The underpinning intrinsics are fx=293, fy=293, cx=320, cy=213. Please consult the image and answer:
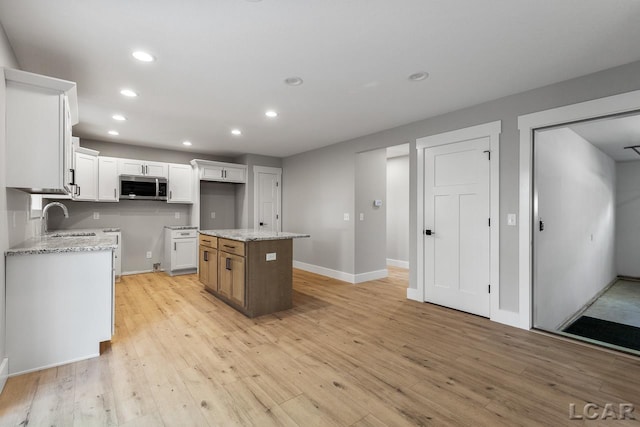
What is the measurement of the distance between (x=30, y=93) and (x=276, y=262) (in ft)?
8.56

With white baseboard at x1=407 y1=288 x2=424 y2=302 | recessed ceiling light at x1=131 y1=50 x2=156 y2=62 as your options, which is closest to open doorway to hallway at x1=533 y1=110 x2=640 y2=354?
white baseboard at x1=407 y1=288 x2=424 y2=302

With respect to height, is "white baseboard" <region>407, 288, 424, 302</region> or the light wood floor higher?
"white baseboard" <region>407, 288, 424, 302</region>

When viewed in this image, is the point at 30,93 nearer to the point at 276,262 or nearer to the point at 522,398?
the point at 276,262

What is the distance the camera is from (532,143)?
304 cm

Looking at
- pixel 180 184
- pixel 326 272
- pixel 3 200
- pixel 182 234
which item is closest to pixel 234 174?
pixel 180 184

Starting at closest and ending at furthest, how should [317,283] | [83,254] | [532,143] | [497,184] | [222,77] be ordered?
[83,254]
[222,77]
[532,143]
[497,184]
[317,283]

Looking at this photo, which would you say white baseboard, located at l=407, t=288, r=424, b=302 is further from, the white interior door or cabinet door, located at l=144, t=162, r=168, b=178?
cabinet door, located at l=144, t=162, r=168, b=178

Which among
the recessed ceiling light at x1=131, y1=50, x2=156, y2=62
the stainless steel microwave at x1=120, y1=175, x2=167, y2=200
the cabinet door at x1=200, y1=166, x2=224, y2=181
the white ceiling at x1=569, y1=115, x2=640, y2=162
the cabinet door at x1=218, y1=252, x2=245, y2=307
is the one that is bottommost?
the cabinet door at x1=218, y1=252, x2=245, y2=307

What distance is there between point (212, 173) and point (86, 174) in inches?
79.7

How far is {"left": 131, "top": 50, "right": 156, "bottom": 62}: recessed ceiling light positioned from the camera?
239cm

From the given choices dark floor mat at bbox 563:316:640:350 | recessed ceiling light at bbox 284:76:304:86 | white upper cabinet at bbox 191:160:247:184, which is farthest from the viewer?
white upper cabinet at bbox 191:160:247:184

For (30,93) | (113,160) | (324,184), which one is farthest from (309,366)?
(113,160)

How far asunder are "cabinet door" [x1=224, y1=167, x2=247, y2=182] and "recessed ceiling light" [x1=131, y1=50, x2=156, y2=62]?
370 cm

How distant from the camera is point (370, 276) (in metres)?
5.24
